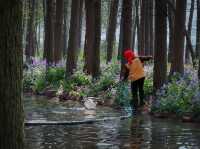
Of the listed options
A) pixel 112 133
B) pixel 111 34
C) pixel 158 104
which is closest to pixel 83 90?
pixel 158 104

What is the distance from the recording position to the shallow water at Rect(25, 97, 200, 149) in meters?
10.3

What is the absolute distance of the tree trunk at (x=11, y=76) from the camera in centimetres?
613

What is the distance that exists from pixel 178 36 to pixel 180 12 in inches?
33.3

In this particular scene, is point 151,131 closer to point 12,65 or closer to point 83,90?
point 12,65

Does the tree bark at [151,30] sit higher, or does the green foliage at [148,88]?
the tree bark at [151,30]

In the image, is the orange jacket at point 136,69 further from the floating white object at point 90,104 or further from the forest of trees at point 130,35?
the floating white object at point 90,104

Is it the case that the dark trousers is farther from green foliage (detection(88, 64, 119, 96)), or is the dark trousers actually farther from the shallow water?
green foliage (detection(88, 64, 119, 96))

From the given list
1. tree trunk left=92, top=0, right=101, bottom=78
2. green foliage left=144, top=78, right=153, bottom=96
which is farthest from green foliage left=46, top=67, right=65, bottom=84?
green foliage left=144, top=78, right=153, bottom=96

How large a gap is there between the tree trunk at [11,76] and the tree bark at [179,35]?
13068mm

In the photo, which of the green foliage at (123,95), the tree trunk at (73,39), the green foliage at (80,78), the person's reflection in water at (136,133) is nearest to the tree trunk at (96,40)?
the green foliage at (80,78)

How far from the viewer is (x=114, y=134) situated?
1163 cm

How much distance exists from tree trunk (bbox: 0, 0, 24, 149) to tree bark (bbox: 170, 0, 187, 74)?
1307 centimetres

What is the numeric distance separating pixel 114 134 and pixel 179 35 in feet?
26.6

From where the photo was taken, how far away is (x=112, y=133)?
38.7 ft
